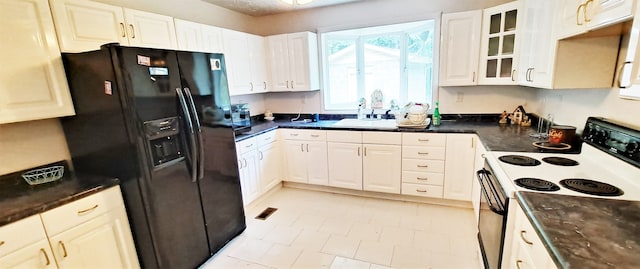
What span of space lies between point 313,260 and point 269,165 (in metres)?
1.41

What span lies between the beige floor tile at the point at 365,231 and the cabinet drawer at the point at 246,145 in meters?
1.33

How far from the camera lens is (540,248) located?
979mm

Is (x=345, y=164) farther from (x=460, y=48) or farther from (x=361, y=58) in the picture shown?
(x=460, y=48)

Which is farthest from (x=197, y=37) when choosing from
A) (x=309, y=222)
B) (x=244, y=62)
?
(x=309, y=222)

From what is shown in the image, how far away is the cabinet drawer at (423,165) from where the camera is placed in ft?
9.13

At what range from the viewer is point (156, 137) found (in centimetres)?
175

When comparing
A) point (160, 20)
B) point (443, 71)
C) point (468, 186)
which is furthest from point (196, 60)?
point (468, 186)

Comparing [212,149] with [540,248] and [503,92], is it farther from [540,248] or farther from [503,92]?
[503,92]

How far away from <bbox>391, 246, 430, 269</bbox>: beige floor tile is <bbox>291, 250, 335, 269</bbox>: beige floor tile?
1.62 feet

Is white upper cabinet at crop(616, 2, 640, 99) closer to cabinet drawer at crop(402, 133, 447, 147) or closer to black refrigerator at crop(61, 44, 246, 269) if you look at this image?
cabinet drawer at crop(402, 133, 447, 147)

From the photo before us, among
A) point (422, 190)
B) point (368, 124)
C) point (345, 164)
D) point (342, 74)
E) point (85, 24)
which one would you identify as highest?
point (85, 24)

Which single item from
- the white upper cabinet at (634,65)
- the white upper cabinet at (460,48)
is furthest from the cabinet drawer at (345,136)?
the white upper cabinet at (634,65)

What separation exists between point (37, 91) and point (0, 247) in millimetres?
898

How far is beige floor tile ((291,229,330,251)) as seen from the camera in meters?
2.31
